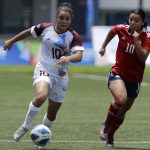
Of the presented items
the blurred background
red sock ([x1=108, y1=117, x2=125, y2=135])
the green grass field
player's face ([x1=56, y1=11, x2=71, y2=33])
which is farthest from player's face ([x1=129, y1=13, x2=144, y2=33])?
the blurred background

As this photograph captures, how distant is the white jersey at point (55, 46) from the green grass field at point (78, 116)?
47.0 inches

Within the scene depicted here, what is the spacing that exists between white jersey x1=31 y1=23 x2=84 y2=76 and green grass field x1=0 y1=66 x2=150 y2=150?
1194 millimetres

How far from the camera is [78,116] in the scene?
17172 millimetres

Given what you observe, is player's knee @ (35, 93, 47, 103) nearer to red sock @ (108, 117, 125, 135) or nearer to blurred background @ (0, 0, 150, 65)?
red sock @ (108, 117, 125, 135)

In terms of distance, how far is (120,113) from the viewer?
1235 centimetres

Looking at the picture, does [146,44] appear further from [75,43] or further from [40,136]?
[40,136]

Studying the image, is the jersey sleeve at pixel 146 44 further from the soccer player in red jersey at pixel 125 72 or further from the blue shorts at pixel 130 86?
the blue shorts at pixel 130 86

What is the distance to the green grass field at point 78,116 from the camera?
40.4 feet

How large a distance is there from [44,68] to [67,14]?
897mm

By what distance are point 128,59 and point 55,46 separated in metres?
1.18

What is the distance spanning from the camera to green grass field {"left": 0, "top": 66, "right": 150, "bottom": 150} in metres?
12.3

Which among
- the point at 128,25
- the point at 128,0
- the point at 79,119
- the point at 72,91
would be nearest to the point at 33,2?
the point at 128,0

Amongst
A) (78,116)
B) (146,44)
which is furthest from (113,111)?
(78,116)

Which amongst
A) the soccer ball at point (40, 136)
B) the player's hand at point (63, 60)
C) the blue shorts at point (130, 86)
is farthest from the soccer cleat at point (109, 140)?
the player's hand at point (63, 60)
